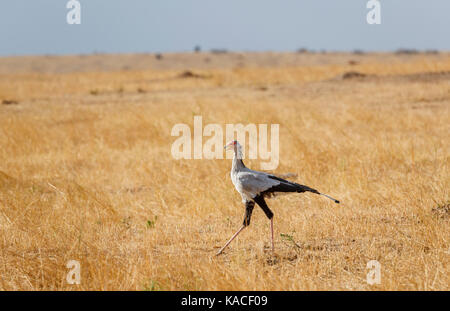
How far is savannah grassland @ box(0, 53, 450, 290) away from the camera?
4055 millimetres

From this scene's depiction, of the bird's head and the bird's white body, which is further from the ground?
the bird's head

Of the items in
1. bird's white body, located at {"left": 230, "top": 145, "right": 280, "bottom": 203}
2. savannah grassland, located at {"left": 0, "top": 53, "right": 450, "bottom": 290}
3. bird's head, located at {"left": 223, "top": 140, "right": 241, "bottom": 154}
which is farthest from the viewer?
bird's head, located at {"left": 223, "top": 140, "right": 241, "bottom": 154}

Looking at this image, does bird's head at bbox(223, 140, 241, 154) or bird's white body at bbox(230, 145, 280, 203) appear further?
bird's head at bbox(223, 140, 241, 154)

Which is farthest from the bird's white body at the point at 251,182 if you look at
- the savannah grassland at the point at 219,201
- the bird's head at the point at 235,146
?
the savannah grassland at the point at 219,201

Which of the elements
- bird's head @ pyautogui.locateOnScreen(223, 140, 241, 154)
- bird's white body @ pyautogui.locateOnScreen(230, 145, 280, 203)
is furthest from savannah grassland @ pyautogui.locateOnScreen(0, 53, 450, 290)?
bird's head @ pyautogui.locateOnScreen(223, 140, 241, 154)

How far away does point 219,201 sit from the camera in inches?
250

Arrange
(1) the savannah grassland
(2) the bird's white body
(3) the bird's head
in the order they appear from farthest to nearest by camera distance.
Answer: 1. (3) the bird's head
2. (2) the bird's white body
3. (1) the savannah grassland

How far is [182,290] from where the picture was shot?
150 inches

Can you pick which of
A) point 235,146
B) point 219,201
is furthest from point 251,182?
point 219,201

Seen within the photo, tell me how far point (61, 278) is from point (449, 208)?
419cm

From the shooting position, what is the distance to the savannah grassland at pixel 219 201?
405cm

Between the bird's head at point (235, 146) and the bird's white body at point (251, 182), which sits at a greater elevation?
the bird's head at point (235, 146)

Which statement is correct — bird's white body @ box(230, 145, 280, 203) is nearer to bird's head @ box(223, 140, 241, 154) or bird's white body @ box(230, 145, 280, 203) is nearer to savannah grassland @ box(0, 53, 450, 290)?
bird's head @ box(223, 140, 241, 154)

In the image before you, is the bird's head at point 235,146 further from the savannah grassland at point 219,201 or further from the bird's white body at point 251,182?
the savannah grassland at point 219,201
